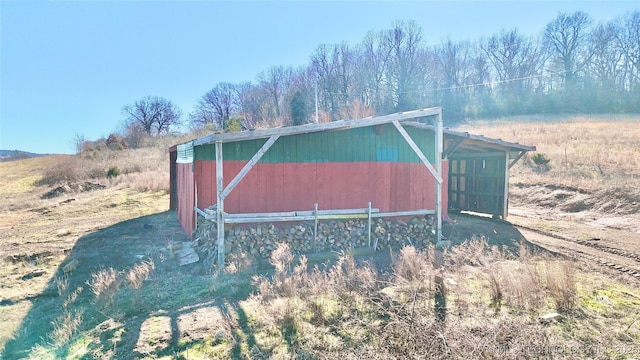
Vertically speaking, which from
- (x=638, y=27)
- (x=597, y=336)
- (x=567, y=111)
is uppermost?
(x=638, y=27)

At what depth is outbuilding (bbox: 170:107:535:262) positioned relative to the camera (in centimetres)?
728

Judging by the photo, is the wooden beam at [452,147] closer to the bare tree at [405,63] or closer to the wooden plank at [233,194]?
the wooden plank at [233,194]

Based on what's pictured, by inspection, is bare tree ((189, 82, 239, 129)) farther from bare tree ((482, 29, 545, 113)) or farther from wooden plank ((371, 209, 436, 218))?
wooden plank ((371, 209, 436, 218))

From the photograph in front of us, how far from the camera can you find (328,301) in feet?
15.5

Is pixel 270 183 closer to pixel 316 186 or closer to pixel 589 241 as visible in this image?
pixel 316 186

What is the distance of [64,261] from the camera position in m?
7.46

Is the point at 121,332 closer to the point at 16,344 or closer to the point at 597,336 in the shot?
the point at 16,344

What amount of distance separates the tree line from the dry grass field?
94.0ft

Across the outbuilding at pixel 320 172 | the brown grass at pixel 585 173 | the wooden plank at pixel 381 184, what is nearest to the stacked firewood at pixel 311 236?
the outbuilding at pixel 320 172

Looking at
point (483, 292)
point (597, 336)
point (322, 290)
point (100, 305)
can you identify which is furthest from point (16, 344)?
point (597, 336)

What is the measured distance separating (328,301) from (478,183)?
31.2 feet

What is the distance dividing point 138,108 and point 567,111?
176 ft

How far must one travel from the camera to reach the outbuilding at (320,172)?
7277 millimetres

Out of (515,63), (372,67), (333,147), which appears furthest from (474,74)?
(333,147)
